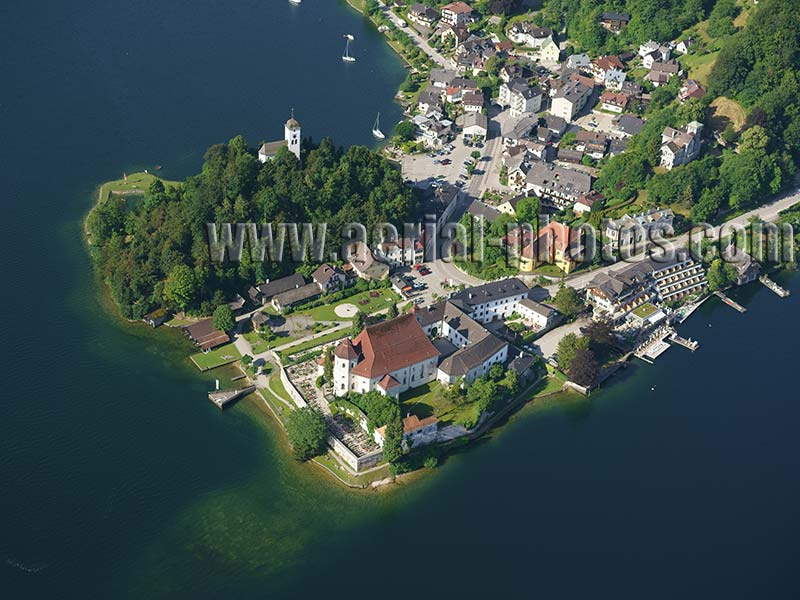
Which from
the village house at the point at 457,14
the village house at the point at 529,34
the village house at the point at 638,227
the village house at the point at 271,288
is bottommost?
the village house at the point at 271,288

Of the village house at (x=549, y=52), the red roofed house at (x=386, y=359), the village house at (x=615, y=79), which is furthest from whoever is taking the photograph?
the village house at (x=549, y=52)

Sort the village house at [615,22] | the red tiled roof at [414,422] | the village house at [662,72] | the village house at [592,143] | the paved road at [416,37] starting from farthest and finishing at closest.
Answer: the village house at [615,22]
the paved road at [416,37]
the village house at [662,72]
the village house at [592,143]
the red tiled roof at [414,422]

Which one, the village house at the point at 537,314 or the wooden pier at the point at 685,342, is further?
the wooden pier at the point at 685,342

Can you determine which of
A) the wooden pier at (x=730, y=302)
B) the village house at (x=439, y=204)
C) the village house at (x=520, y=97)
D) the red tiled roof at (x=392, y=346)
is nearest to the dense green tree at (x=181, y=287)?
the red tiled roof at (x=392, y=346)

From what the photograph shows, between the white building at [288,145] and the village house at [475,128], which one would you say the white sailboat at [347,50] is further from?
the white building at [288,145]

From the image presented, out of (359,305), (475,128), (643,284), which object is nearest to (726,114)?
(475,128)

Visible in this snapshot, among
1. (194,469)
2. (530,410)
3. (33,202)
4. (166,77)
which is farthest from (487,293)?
(166,77)
